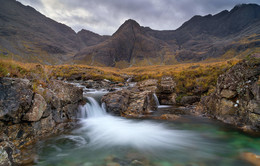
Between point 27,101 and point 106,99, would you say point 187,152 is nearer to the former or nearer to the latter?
point 27,101

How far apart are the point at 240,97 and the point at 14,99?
11.5 metres

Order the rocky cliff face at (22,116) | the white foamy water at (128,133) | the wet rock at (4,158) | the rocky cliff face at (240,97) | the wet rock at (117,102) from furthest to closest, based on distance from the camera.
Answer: the wet rock at (117,102) < the rocky cliff face at (240,97) < the white foamy water at (128,133) < the rocky cliff face at (22,116) < the wet rock at (4,158)

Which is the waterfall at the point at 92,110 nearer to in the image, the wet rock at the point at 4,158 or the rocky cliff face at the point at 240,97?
the wet rock at the point at 4,158

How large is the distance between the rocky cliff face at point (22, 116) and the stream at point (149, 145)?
645 millimetres

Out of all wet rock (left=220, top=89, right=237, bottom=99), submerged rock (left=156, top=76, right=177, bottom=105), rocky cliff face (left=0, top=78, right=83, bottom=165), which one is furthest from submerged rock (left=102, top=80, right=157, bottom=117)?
wet rock (left=220, top=89, right=237, bottom=99)

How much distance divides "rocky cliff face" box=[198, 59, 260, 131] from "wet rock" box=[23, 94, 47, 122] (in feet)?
34.6

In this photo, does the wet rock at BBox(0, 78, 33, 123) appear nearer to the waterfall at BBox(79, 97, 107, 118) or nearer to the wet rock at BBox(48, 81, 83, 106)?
the wet rock at BBox(48, 81, 83, 106)

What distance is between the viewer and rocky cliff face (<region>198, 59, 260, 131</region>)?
6.89 meters

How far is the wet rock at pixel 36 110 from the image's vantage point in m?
5.39

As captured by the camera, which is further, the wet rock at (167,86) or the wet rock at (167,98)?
the wet rock at (167,86)

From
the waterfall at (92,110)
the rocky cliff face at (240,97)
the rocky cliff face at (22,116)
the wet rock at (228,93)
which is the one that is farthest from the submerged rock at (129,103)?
the wet rock at (228,93)

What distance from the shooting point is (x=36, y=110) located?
5676mm

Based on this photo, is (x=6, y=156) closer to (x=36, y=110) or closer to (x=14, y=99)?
(x=14, y=99)

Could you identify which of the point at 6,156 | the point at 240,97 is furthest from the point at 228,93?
the point at 6,156
